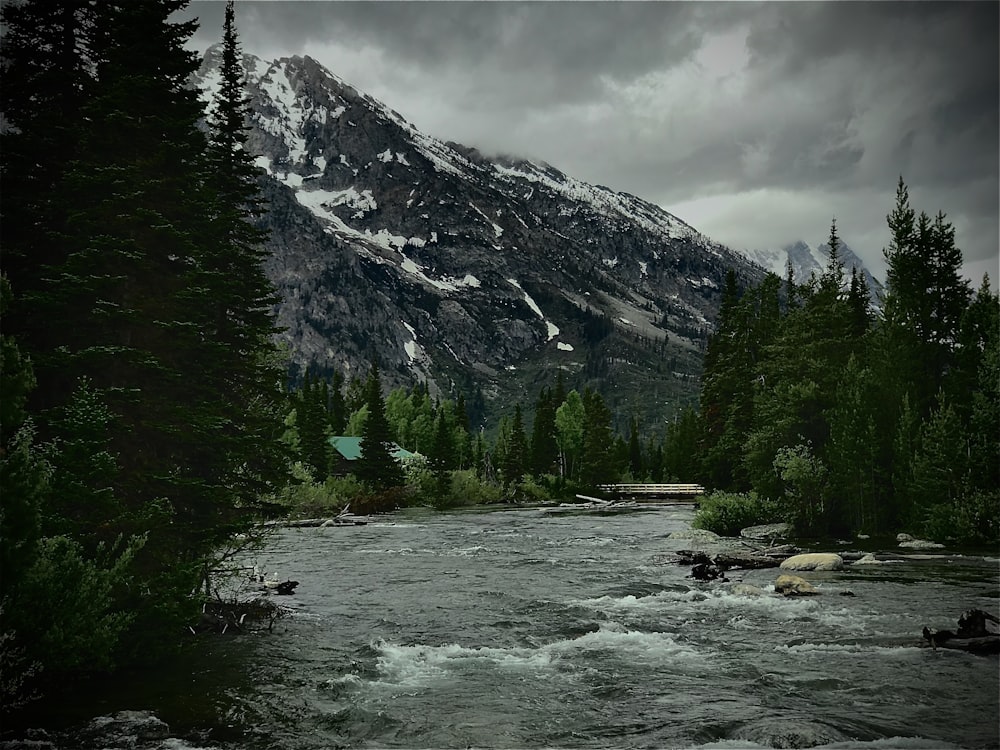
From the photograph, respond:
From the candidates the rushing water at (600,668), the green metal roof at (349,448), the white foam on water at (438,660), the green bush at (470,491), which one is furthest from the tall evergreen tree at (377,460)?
the white foam on water at (438,660)

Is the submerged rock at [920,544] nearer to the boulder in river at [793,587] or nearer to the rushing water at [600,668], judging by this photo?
the rushing water at [600,668]

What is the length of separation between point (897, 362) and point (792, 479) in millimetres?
10025

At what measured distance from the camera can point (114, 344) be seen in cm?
1767

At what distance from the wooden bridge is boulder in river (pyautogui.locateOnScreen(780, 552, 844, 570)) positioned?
66.0m

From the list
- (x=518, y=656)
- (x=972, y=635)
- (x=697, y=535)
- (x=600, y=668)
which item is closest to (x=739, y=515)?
(x=697, y=535)

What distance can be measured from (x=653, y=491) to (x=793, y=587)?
77.5 meters

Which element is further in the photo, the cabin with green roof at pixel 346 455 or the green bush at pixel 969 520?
the cabin with green roof at pixel 346 455

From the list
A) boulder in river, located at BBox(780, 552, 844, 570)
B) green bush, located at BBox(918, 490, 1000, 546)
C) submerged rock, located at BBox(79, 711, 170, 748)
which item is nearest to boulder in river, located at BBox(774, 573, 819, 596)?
boulder in river, located at BBox(780, 552, 844, 570)

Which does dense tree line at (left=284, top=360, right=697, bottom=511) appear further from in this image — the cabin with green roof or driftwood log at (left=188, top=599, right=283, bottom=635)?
driftwood log at (left=188, top=599, right=283, bottom=635)

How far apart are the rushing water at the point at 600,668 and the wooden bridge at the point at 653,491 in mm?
68158

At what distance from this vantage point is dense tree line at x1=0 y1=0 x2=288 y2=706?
1369 cm

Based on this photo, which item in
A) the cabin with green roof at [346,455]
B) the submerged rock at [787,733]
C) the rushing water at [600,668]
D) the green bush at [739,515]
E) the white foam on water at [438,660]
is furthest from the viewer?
the cabin with green roof at [346,455]

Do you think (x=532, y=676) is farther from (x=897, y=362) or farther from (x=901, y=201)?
(x=901, y=201)

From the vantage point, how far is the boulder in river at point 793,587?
2634 centimetres
